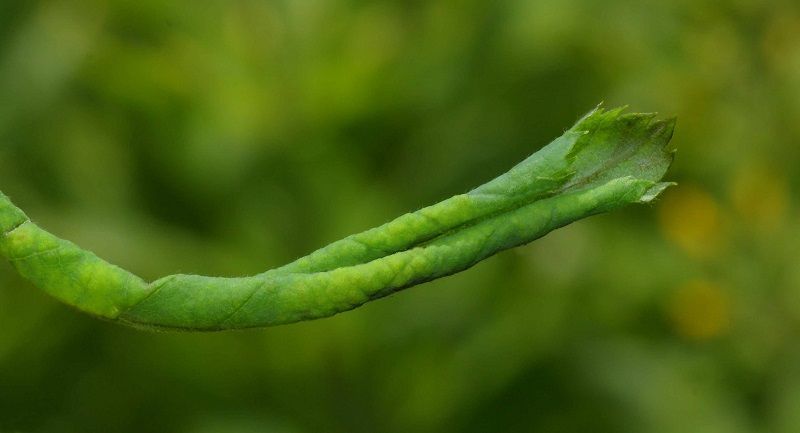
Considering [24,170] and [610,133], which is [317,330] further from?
[610,133]

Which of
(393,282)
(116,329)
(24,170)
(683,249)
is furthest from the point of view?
(683,249)

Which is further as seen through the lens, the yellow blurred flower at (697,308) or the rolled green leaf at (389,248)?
the yellow blurred flower at (697,308)

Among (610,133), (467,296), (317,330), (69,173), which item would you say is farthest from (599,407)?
(610,133)

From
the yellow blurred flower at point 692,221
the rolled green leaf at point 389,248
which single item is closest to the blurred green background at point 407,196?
the yellow blurred flower at point 692,221

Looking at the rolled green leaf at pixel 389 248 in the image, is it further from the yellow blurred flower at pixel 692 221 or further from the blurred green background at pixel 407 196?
the yellow blurred flower at pixel 692 221

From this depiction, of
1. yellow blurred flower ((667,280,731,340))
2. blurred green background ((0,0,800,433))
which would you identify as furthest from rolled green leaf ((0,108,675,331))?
yellow blurred flower ((667,280,731,340))

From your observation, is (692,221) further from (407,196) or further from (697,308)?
(407,196)

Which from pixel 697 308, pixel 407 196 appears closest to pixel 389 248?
pixel 407 196
